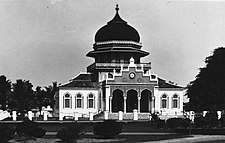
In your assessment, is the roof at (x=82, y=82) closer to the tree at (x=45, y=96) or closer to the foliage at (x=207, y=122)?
the tree at (x=45, y=96)

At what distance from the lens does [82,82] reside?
70.1 meters

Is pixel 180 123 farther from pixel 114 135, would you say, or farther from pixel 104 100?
pixel 104 100

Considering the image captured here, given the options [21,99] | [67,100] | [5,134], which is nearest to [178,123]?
[5,134]

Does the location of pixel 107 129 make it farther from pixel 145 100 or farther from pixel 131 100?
pixel 145 100

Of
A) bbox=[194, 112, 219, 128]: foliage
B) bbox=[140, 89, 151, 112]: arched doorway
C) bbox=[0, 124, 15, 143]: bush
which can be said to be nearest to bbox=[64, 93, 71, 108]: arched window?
bbox=[140, 89, 151, 112]: arched doorway

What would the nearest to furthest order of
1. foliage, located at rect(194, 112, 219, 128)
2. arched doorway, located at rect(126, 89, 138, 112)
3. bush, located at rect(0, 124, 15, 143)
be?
bush, located at rect(0, 124, 15, 143)
foliage, located at rect(194, 112, 219, 128)
arched doorway, located at rect(126, 89, 138, 112)

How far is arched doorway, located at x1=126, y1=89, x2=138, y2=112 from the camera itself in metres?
68.9

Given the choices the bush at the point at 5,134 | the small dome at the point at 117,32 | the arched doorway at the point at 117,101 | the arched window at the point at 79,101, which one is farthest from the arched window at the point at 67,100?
the bush at the point at 5,134

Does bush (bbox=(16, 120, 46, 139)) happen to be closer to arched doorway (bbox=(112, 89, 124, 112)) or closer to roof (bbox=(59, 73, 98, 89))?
roof (bbox=(59, 73, 98, 89))

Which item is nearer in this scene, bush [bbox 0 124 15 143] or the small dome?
bush [bbox 0 124 15 143]

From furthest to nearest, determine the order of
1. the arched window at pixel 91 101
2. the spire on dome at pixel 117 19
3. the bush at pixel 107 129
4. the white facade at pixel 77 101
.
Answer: the spire on dome at pixel 117 19 < the arched window at pixel 91 101 < the white facade at pixel 77 101 < the bush at pixel 107 129

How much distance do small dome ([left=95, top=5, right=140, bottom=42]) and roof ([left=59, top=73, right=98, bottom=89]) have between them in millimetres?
5266

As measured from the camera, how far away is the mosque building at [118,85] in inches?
2584

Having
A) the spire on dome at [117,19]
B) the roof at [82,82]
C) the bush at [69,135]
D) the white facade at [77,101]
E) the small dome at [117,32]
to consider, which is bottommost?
the bush at [69,135]
